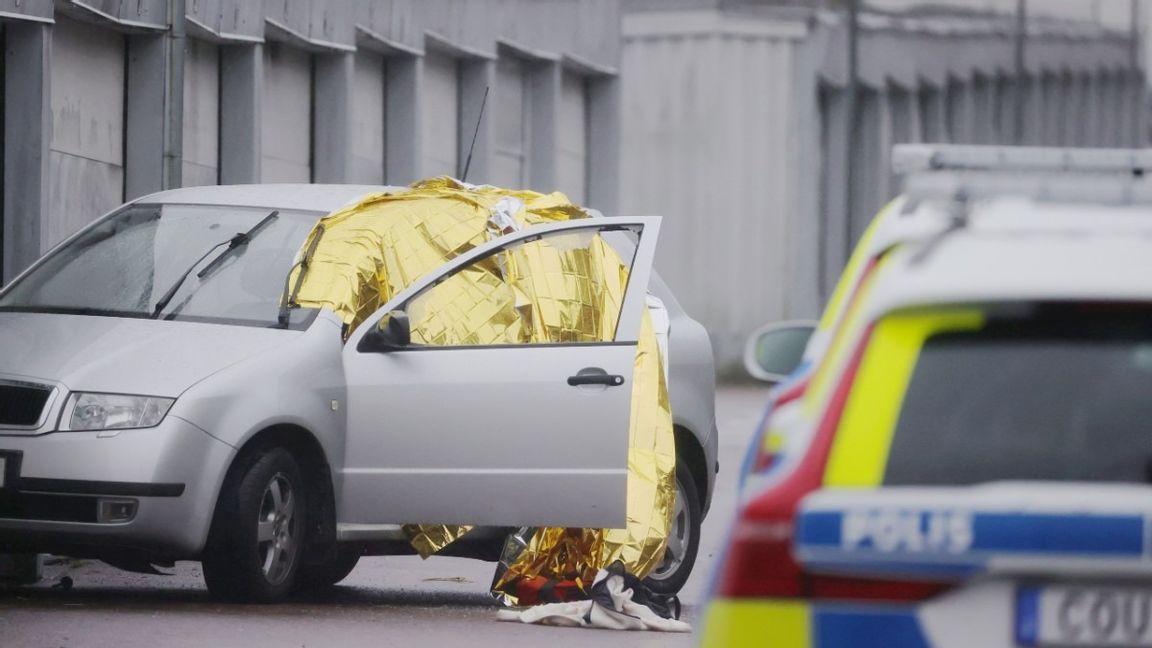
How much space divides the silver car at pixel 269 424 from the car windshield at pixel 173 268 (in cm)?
1

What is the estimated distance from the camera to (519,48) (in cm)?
2788

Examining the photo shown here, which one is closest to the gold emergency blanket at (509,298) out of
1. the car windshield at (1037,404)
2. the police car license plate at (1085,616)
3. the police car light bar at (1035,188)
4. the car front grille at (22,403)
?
the car front grille at (22,403)

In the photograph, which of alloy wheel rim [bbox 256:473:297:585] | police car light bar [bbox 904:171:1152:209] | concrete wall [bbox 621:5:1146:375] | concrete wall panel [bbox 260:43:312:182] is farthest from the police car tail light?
concrete wall [bbox 621:5:1146:375]

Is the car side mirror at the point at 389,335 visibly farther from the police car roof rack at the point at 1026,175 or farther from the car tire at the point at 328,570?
the police car roof rack at the point at 1026,175

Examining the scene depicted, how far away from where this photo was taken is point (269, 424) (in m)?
9.69

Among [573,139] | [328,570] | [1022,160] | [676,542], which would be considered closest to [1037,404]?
[1022,160]

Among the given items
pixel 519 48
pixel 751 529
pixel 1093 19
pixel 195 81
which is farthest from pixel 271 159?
pixel 1093 19

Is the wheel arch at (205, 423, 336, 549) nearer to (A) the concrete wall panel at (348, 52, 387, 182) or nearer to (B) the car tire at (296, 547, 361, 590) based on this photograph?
(B) the car tire at (296, 547, 361, 590)

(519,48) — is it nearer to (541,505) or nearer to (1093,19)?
(541,505)

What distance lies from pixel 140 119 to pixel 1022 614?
14644 mm

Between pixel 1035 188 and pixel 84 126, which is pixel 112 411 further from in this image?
pixel 84 126

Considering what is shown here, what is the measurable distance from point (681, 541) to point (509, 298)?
134 cm

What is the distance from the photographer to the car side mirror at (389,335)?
9.89 metres

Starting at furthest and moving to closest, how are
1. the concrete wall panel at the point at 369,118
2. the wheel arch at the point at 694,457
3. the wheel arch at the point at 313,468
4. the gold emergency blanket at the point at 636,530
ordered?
1. the concrete wall panel at the point at 369,118
2. the wheel arch at the point at 694,457
3. the gold emergency blanket at the point at 636,530
4. the wheel arch at the point at 313,468
